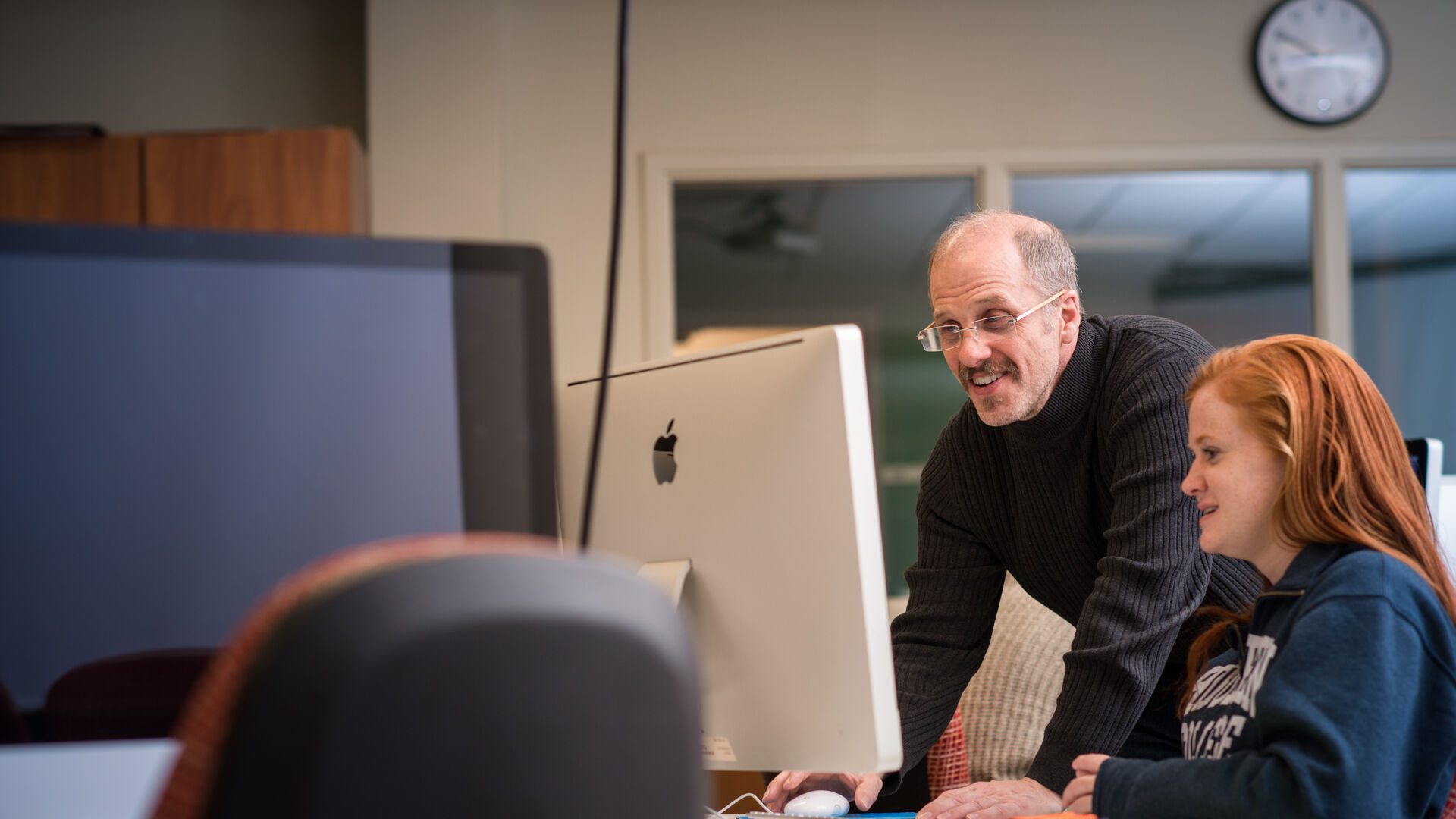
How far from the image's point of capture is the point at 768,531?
949mm

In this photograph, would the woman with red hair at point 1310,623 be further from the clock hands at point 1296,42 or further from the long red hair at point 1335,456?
the clock hands at point 1296,42

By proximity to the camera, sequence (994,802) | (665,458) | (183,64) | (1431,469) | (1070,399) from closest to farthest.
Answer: (665,458) < (994,802) < (1070,399) < (1431,469) < (183,64)

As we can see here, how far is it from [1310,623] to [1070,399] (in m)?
0.62

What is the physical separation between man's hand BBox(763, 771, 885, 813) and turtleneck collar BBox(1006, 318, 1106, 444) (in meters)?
0.55

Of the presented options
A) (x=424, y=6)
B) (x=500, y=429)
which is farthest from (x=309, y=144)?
(x=500, y=429)

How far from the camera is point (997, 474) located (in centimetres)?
166

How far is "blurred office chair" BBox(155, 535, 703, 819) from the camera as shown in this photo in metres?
0.34

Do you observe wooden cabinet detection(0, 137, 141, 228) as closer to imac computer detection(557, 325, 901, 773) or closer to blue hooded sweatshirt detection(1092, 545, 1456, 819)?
imac computer detection(557, 325, 901, 773)

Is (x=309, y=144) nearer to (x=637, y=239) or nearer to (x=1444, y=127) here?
(x=637, y=239)

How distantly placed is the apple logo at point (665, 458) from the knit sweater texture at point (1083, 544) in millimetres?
535

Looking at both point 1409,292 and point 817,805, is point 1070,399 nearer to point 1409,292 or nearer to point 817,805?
point 817,805

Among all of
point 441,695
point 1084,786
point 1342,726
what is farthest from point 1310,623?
point 441,695

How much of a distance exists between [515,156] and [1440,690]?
335 cm

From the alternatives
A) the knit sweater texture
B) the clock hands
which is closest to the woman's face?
the knit sweater texture
